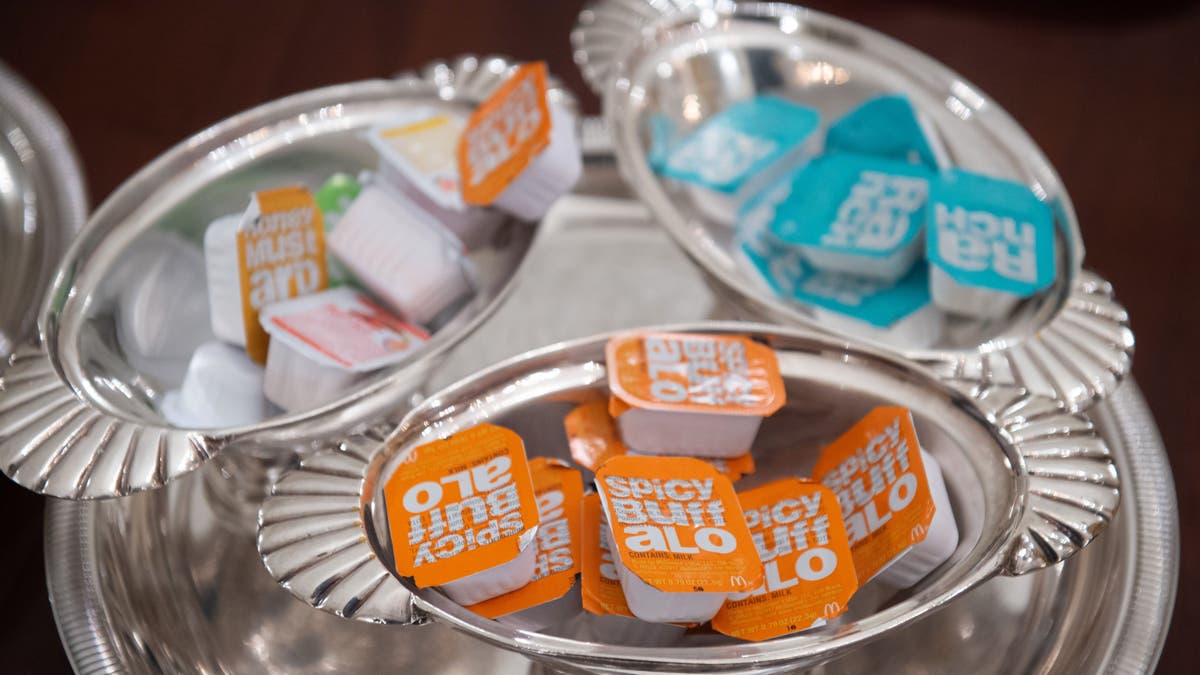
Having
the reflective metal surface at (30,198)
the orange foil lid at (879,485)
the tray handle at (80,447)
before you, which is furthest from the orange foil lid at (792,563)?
the reflective metal surface at (30,198)

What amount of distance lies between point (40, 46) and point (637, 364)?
1258 mm

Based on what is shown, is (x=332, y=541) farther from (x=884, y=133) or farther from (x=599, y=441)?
(x=884, y=133)

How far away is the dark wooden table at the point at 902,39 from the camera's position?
1.36 metres

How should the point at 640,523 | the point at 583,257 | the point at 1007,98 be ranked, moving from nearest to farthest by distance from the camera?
the point at 640,523, the point at 583,257, the point at 1007,98

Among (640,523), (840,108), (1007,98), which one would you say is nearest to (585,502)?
(640,523)

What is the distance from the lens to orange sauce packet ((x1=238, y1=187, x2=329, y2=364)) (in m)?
0.95

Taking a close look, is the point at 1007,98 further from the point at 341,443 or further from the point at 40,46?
the point at 40,46

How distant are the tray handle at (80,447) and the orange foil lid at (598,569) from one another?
0.31 m

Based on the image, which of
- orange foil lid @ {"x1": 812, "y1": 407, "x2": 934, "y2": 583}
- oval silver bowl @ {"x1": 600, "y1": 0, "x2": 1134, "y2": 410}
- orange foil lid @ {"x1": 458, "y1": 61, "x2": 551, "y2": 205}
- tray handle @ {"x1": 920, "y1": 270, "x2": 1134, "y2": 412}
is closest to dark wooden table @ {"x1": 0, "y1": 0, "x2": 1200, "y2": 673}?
oval silver bowl @ {"x1": 600, "y1": 0, "x2": 1134, "y2": 410}

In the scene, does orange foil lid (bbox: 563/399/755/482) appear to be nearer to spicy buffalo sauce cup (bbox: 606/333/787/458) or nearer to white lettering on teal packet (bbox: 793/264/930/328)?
spicy buffalo sauce cup (bbox: 606/333/787/458)

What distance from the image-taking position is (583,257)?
1.24 metres

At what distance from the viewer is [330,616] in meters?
0.90

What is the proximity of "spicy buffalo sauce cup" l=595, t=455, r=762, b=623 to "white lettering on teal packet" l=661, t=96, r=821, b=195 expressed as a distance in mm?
520


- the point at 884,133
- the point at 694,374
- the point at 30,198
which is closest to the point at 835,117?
the point at 884,133
